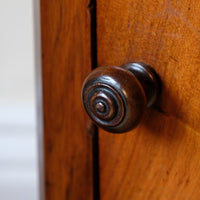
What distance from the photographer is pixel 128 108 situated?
204 millimetres

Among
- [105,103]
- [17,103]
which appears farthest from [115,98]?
[17,103]

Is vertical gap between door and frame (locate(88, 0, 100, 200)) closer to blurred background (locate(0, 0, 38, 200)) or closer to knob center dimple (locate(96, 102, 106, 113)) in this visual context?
knob center dimple (locate(96, 102, 106, 113))

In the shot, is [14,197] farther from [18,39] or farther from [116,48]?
[116,48]

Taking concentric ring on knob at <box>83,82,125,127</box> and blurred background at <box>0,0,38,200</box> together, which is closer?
concentric ring on knob at <box>83,82,125,127</box>

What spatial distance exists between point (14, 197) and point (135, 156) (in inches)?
34.3

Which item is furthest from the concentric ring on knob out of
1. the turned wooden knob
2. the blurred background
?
the blurred background

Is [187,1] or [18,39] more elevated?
[187,1]

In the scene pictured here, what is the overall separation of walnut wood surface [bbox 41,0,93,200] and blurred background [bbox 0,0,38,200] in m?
0.65

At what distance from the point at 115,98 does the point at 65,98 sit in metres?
0.10

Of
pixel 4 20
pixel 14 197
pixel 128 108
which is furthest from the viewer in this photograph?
pixel 14 197

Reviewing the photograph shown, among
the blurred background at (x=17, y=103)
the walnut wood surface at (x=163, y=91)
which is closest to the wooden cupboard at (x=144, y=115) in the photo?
the walnut wood surface at (x=163, y=91)

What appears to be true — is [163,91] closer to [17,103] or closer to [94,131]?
[94,131]

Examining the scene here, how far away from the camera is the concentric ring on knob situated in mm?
206

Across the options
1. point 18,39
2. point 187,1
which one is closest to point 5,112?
point 18,39
